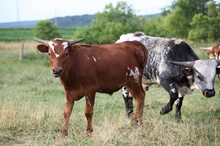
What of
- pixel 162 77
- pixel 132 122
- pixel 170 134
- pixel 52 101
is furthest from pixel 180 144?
pixel 52 101

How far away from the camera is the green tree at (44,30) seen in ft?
96.3

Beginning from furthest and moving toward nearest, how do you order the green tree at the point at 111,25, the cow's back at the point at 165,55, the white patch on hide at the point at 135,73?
the green tree at the point at 111,25
the cow's back at the point at 165,55
the white patch on hide at the point at 135,73

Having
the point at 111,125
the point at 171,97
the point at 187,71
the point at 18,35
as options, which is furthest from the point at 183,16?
the point at 111,125

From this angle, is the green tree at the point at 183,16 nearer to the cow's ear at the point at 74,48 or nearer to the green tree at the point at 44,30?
the green tree at the point at 44,30

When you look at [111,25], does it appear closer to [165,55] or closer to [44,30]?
[44,30]

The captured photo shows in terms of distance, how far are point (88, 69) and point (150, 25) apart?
25.9m

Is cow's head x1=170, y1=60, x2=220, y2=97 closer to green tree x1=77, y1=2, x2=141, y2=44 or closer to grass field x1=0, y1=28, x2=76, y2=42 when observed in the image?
green tree x1=77, y1=2, x2=141, y2=44

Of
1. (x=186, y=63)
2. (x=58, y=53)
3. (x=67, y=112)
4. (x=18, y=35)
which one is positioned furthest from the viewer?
(x=18, y=35)

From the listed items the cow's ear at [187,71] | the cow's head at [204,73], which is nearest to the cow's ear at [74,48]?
the cow's head at [204,73]

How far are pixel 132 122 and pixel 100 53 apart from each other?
147 centimetres

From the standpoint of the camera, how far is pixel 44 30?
96.3 feet

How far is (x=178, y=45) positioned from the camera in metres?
9.41

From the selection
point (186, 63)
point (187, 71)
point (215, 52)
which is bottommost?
point (215, 52)

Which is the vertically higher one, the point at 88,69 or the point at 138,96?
the point at 88,69
